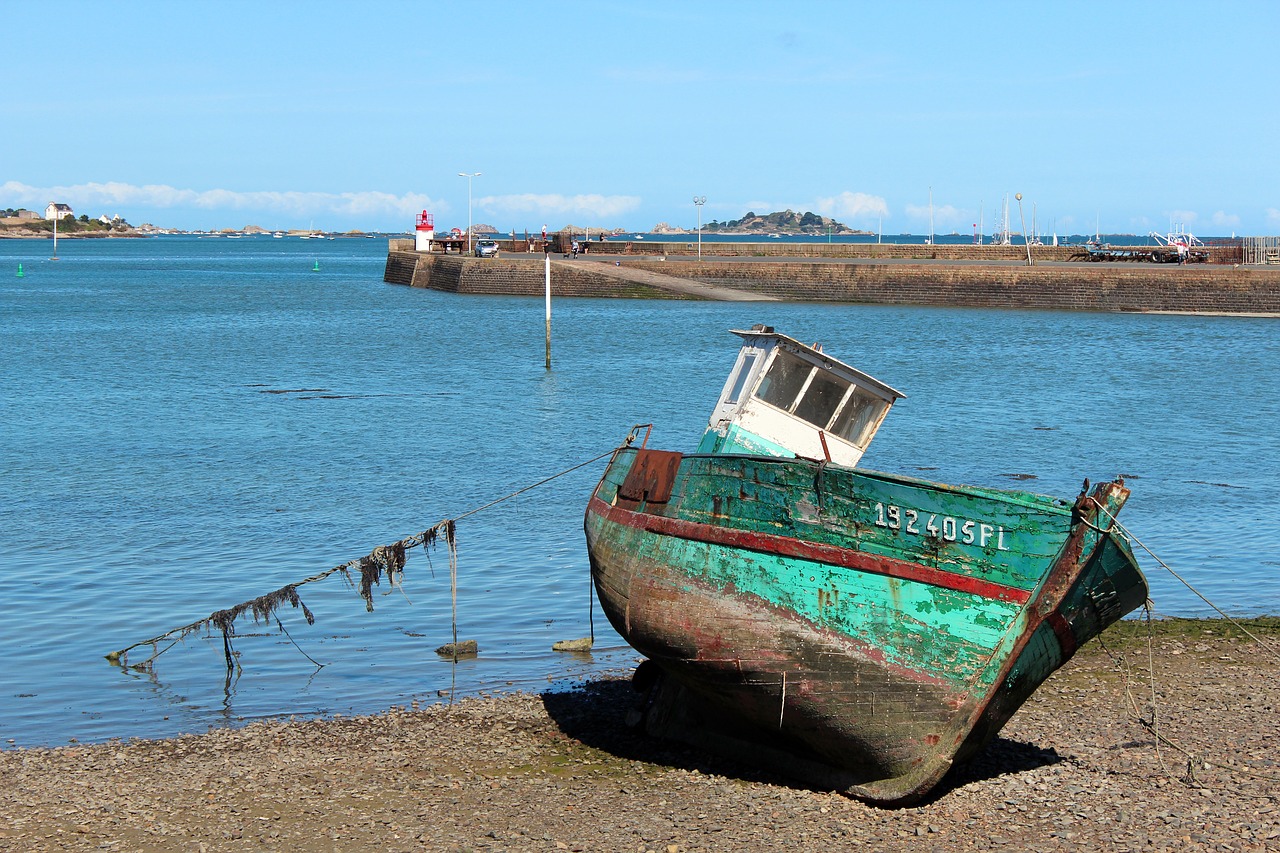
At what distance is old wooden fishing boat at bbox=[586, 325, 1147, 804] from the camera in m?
8.61

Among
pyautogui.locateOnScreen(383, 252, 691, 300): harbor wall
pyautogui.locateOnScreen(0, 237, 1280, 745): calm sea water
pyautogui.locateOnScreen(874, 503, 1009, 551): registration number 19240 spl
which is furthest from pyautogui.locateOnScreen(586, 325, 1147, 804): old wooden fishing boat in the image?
pyautogui.locateOnScreen(383, 252, 691, 300): harbor wall

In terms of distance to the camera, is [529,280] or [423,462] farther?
[529,280]

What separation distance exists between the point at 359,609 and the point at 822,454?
638 centimetres

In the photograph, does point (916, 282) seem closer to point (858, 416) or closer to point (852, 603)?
point (858, 416)

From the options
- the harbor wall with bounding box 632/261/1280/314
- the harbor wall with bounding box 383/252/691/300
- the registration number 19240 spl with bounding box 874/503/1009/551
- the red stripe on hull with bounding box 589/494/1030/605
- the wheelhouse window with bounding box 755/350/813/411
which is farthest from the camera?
the harbor wall with bounding box 383/252/691/300

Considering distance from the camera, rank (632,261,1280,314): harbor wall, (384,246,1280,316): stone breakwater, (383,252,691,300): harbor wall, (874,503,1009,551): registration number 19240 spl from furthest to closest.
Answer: (383,252,691,300): harbor wall < (384,246,1280,316): stone breakwater < (632,261,1280,314): harbor wall < (874,503,1009,551): registration number 19240 spl

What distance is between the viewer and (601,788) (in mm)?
9664

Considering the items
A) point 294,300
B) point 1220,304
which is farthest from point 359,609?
point 294,300

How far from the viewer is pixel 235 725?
11.2 metres

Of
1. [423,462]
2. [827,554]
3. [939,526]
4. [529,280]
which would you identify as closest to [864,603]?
[827,554]

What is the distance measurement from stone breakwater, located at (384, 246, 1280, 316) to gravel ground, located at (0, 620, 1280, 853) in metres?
50.1

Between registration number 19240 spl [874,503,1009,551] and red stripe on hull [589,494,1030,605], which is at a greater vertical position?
registration number 19240 spl [874,503,1009,551]

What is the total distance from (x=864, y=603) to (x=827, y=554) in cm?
41

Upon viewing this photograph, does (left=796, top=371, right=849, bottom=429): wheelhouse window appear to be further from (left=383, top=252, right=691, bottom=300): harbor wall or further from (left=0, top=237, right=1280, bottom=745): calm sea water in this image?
(left=383, top=252, right=691, bottom=300): harbor wall
